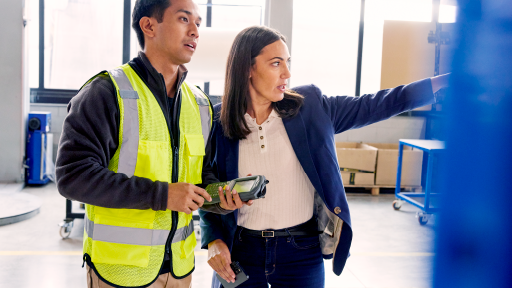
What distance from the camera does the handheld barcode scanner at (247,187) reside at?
4.22 feet

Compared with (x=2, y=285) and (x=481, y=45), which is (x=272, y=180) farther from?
(x=2, y=285)

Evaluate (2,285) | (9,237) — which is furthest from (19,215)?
(2,285)

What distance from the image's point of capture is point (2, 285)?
10.1 ft

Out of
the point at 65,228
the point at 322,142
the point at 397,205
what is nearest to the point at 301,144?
the point at 322,142

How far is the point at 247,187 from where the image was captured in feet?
4.29

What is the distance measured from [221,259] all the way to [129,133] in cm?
60

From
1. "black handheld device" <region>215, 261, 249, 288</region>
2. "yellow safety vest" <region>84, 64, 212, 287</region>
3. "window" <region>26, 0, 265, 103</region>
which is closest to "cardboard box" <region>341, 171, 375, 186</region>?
"window" <region>26, 0, 265, 103</region>

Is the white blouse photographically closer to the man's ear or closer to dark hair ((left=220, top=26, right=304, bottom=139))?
dark hair ((left=220, top=26, right=304, bottom=139))

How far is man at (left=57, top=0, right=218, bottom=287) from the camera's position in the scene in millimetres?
1198

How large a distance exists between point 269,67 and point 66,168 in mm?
823

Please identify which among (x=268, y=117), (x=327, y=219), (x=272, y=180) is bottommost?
(x=327, y=219)

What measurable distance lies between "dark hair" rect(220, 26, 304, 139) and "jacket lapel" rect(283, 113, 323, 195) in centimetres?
3

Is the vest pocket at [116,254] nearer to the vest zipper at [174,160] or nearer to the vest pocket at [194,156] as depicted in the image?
the vest zipper at [174,160]

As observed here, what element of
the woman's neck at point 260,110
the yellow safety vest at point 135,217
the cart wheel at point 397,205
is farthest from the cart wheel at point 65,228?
the cart wheel at point 397,205
